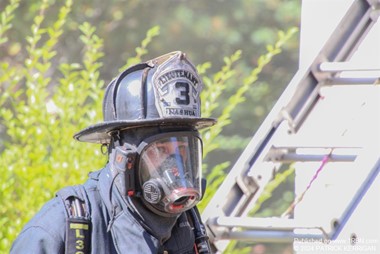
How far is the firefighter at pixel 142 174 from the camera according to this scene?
325 centimetres

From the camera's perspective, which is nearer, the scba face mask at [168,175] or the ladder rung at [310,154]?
the scba face mask at [168,175]

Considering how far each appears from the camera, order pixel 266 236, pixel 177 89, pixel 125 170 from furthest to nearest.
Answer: pixel 266 236
pixel 177 89
pixel 125 170

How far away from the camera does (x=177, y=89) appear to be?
3.41 meters

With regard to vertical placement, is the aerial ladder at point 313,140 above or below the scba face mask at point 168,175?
above

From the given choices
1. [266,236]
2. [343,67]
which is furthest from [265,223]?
[343,67]

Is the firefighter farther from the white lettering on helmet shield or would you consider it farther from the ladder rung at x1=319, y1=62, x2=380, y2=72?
the ladder rung at x1=319, y1=62, x2=380, y2=72

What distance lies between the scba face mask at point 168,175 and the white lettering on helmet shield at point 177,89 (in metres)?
0.08

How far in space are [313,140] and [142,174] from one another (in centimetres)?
166

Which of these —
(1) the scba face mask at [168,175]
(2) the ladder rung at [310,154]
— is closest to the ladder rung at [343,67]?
(2) the ladder rung at [310,154]

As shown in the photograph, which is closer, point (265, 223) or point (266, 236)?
point (265, 223)

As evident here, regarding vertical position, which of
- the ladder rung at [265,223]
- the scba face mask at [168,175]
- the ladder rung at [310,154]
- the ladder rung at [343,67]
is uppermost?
the ladder rung at [343,67]

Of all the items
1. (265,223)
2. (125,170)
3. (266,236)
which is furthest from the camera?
(266,236)

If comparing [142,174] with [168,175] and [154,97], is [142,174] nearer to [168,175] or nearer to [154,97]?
[168,175]

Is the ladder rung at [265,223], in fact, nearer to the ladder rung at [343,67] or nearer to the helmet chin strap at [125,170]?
the ladder rung at [343,67]
